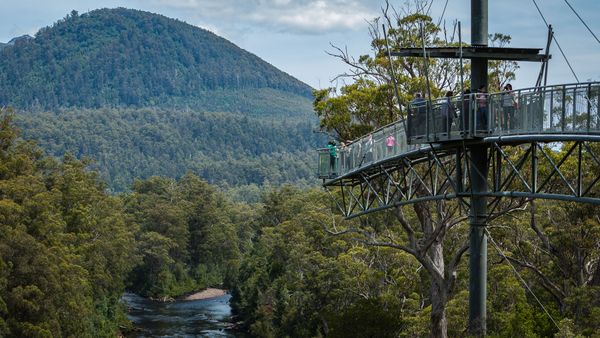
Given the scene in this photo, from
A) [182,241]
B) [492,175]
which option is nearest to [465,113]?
[492,175]

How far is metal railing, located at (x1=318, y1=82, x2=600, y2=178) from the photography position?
1656cm

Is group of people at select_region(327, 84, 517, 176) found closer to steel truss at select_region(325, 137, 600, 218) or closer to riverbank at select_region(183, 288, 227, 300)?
steel truss at select_region(325, 137, 600, 218)

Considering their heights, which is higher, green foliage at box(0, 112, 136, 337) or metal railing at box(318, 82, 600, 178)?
metal railing at box(318, 82, 600, 178)

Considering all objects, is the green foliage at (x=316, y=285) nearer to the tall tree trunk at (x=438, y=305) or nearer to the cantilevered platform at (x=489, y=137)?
the tall tree trunk at (x=438, y=305)

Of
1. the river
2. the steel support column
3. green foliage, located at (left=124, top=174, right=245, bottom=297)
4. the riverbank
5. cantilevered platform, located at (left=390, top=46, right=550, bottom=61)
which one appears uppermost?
cantilevered platform, located at (left=390, top=46, right=550, bottom=61)

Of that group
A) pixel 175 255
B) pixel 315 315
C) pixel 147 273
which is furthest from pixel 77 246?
pixel 175 255

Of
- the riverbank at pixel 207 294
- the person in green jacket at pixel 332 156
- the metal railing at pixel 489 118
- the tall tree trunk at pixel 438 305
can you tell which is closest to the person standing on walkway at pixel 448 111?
the metal railing at pixel 489 118

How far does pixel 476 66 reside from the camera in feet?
67.3

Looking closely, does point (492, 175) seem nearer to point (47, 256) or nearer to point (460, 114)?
point (460, 114)

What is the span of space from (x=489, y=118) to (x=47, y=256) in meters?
26.6

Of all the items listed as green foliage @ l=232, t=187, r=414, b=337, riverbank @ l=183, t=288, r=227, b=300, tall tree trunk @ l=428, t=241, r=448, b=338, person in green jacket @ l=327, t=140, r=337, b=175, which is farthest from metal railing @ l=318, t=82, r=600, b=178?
riverbank @ l=183, t=288, r=227, b=300

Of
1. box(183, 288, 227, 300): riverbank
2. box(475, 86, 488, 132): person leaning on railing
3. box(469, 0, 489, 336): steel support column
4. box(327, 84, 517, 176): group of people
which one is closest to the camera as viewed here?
box(327, 84, 517, 176): group of people

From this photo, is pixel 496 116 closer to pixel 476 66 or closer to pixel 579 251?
pixel 476 66

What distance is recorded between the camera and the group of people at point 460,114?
18344 mm
